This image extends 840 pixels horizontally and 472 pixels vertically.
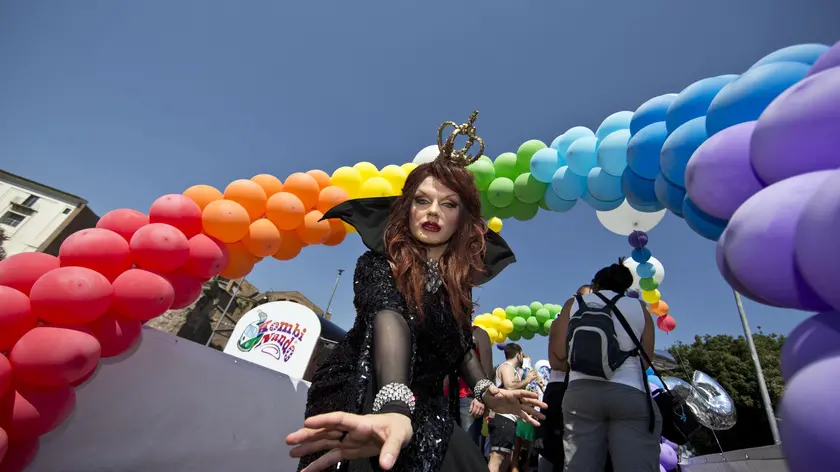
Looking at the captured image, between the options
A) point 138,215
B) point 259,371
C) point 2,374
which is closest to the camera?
point 2,374

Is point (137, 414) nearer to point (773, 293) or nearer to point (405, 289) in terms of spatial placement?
point (405, 289)

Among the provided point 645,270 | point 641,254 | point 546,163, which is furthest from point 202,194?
point 645,270

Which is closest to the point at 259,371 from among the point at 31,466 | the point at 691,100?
the point at 31,466

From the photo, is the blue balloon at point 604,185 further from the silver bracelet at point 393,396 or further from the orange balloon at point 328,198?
the silver bracelet at point 393,396

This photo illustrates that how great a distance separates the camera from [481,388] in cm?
147

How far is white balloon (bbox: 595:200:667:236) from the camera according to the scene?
558cm

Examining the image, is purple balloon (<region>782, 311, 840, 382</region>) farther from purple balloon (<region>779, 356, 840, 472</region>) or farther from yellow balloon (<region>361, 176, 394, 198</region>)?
yellow balloon (<region>361, 176, 394, 198</region>)

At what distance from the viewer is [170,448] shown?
3.10m

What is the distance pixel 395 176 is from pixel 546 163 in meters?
1.84

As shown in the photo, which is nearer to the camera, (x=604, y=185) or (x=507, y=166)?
(x=604, y=185)

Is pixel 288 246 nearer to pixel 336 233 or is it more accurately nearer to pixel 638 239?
pixel 336 233

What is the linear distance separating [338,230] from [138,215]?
2.06 meters

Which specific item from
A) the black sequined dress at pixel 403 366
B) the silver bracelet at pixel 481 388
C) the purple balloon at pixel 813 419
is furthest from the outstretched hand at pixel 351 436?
the purple balloon at pixel 813 419

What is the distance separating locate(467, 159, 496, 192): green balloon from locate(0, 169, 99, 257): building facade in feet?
99.5
